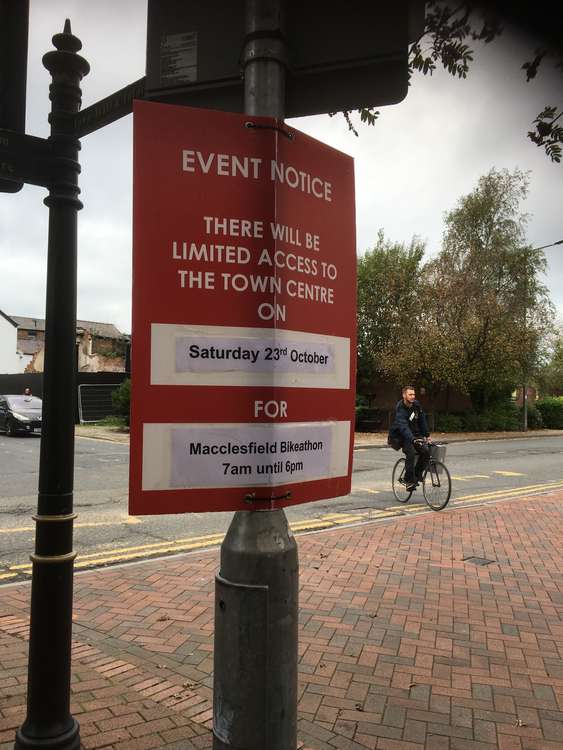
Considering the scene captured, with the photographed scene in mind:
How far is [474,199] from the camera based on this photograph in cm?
3575

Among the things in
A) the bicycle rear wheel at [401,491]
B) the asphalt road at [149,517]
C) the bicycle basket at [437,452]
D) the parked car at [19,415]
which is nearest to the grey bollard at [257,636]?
the asphalt road at [149,517]

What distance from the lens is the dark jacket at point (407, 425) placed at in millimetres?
9375

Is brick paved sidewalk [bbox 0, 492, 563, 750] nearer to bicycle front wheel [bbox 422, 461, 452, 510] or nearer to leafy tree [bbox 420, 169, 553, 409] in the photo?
bicycle front wheel [bbox 422, 461, 452, 510]

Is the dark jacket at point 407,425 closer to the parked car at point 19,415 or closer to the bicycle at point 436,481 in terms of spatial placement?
the bicycle at point 436,481

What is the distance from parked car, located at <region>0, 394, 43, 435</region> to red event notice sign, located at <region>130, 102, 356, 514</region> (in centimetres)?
2085

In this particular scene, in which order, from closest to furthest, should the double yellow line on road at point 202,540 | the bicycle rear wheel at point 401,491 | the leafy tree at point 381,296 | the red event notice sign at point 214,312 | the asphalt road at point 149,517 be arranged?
1. the red event notice sign at point 214,312
2. the double yellow line on road at point 202,540
3. the asphalt road at point 149,517
4. the bicycle rear wheel at point 401,491
5. the leafy tree at point 381,296

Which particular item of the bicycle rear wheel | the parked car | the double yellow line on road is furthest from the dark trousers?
the parked car

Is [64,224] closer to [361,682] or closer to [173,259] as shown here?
[173,259]

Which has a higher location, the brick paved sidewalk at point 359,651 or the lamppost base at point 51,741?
the lamppost base at point 51,741

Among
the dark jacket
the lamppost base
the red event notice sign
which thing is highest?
the red event notice sign

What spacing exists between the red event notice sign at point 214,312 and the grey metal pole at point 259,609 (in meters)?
0.11

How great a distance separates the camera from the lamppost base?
2.63 m

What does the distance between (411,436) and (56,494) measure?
7.36 m

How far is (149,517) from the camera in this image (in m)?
8.23
